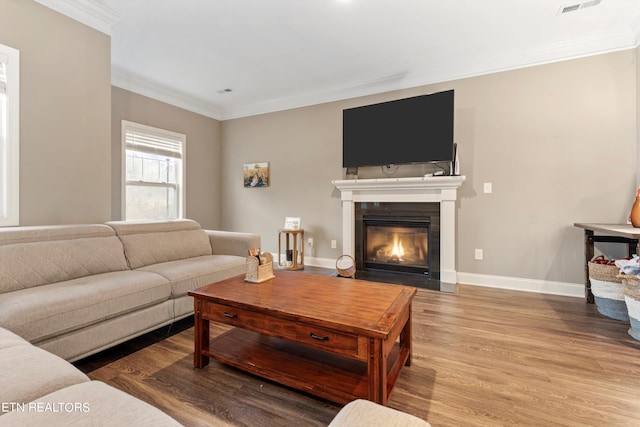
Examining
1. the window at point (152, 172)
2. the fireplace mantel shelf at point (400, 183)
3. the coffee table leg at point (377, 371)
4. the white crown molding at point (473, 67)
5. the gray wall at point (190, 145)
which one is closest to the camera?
the coffee table leg at point (377, 371)

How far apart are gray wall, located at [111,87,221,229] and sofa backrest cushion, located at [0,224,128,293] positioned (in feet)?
5.75

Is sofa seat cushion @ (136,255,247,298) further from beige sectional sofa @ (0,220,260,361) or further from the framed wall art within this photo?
the framed wall art

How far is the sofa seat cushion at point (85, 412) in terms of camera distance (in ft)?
2.26

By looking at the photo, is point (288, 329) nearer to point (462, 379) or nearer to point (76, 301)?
point (462, 379)

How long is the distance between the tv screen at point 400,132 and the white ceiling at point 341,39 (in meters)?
0.40

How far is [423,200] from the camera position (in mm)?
3553

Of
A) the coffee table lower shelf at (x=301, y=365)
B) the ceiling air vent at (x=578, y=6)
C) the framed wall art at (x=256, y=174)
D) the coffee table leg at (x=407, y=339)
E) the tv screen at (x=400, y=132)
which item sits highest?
the ceiling air vent at (x=578, y=6)

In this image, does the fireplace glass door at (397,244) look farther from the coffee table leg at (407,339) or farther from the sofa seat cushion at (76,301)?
the sofa seat cushion at (76,301)

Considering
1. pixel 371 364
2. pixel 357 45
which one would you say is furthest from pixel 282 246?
pixel 371 364

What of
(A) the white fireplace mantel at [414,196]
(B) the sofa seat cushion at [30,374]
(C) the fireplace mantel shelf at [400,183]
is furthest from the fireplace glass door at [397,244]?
(B) the sofa seat cushion at [30,374]

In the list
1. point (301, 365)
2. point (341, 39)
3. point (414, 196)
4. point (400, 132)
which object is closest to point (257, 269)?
point (301, 365)

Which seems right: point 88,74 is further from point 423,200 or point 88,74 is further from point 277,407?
point 423,200

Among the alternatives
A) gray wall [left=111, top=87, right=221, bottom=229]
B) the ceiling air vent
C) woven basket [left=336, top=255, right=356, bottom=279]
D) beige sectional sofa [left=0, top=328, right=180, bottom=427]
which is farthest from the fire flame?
beige sectional sofa [left=0, top=328, right=180, bottom=427]

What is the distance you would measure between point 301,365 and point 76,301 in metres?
1.27
